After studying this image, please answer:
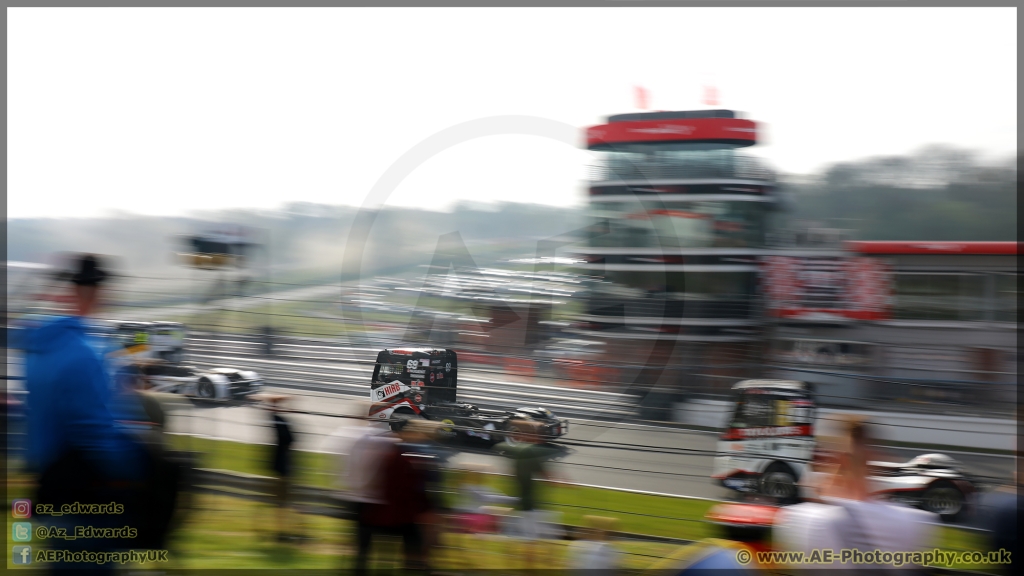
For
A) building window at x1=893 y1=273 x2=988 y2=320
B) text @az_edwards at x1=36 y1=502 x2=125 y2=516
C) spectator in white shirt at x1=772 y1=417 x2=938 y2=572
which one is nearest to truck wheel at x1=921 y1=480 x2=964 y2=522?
spectator in white shirt at x1=772 y1=417 x2=938 y2=572

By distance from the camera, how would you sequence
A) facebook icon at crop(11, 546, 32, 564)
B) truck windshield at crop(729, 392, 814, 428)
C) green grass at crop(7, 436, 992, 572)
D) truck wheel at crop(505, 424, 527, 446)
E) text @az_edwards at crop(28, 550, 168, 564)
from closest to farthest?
text @az_edwards at crop(28, 550, 168, 564) < facebook icon at crop(11, 546, 32, 564) < green grass at crop(7, 436, 992, 572) < truck wheel at crop(505, 424, 527, 446) < truck windshield at crop(729, 392, 814, 428)

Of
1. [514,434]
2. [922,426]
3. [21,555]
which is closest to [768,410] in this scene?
[922,426]

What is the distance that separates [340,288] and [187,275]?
1691mm

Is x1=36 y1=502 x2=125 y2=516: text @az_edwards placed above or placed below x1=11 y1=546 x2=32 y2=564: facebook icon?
above

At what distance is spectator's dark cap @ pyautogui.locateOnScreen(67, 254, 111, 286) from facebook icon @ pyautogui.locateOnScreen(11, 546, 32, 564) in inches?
57.9

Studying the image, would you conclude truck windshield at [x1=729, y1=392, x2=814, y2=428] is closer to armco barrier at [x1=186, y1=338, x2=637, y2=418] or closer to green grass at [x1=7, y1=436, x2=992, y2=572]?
armco barrier at [x1=186, y1=338, x2=637, y2=418]

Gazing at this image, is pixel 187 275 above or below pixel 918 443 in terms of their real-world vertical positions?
above

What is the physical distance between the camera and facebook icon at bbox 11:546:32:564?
9.51 feet

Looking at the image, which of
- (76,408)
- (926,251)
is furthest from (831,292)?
(76,408)

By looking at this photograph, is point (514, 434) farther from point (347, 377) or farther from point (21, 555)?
point (21, 555)

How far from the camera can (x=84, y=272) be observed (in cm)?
212

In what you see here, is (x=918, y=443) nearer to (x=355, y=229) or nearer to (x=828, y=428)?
(x=828, y=428)

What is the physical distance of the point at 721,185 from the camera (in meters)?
15.8

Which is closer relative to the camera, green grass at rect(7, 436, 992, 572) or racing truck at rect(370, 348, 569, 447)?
green grass at rect(7, 436, 992, 572)
